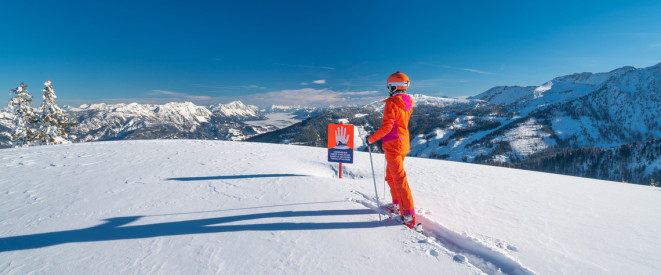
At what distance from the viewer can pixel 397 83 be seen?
4645 mm

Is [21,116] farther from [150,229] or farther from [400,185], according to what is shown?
[400,185]

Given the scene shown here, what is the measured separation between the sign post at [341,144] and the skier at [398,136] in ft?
9.22

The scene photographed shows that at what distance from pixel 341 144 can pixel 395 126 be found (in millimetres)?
3053

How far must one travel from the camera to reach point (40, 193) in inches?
203

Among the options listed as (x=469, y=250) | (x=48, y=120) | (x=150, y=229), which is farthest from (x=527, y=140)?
(x=48, y=120)

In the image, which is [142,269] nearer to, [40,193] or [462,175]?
[40,193]

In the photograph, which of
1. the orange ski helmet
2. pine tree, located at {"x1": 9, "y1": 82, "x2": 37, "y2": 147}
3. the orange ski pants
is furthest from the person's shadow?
pine tree, located at {"x1": 9, "y1": 82, "x2": 37, "y2": 147}

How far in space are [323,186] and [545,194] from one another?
6.08m

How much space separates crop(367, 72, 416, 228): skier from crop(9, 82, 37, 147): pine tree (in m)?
37.1

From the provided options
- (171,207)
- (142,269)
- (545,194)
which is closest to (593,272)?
(545,194)

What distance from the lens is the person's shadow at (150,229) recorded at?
3322 millimetres

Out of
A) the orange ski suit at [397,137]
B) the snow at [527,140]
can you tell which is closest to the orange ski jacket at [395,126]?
the orange ski suit at [397,137]

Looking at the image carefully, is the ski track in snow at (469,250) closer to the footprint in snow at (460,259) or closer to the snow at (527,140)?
the footprint in snow at (460,259)

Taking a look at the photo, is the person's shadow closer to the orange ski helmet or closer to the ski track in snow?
the ski track in snow
